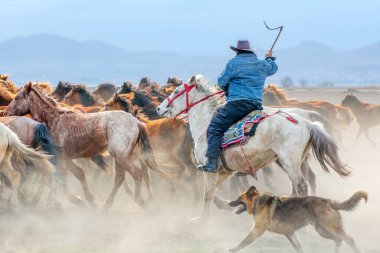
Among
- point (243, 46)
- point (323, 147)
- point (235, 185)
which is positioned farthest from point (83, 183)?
point (323, 147)

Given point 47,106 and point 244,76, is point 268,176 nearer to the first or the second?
point 47,106

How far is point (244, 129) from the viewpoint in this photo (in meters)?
8.32

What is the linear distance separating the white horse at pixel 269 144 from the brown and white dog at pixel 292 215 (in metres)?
1.05

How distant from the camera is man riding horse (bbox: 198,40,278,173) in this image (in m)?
8.35

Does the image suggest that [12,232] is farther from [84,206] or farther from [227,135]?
[227,135]

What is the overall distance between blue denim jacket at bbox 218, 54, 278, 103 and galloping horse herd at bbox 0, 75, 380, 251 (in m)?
0.32

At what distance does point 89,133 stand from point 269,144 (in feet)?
9.69

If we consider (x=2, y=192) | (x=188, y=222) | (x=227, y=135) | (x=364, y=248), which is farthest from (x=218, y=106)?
(x=2, y=192)

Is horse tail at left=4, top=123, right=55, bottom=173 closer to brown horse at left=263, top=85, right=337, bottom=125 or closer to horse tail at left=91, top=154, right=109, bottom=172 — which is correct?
horse tail at left=91, top=154, right=109, bottom=172

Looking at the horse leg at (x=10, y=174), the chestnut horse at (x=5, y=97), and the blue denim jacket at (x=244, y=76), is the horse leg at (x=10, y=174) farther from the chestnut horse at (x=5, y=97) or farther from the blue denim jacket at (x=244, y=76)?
the chestnut horse at (x=5, y=97)

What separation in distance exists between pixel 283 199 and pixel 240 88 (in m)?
1.67

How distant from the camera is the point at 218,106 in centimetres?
881

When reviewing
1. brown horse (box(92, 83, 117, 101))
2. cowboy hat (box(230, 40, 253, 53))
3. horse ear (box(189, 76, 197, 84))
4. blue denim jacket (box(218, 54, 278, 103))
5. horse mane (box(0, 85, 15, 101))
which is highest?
cowboy hat (box(230, 40, 253, 53))

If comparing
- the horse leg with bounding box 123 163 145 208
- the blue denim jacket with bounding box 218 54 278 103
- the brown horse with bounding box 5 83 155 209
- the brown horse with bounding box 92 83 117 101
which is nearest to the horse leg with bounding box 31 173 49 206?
the brown horse with bounding box 5 83 155 209
